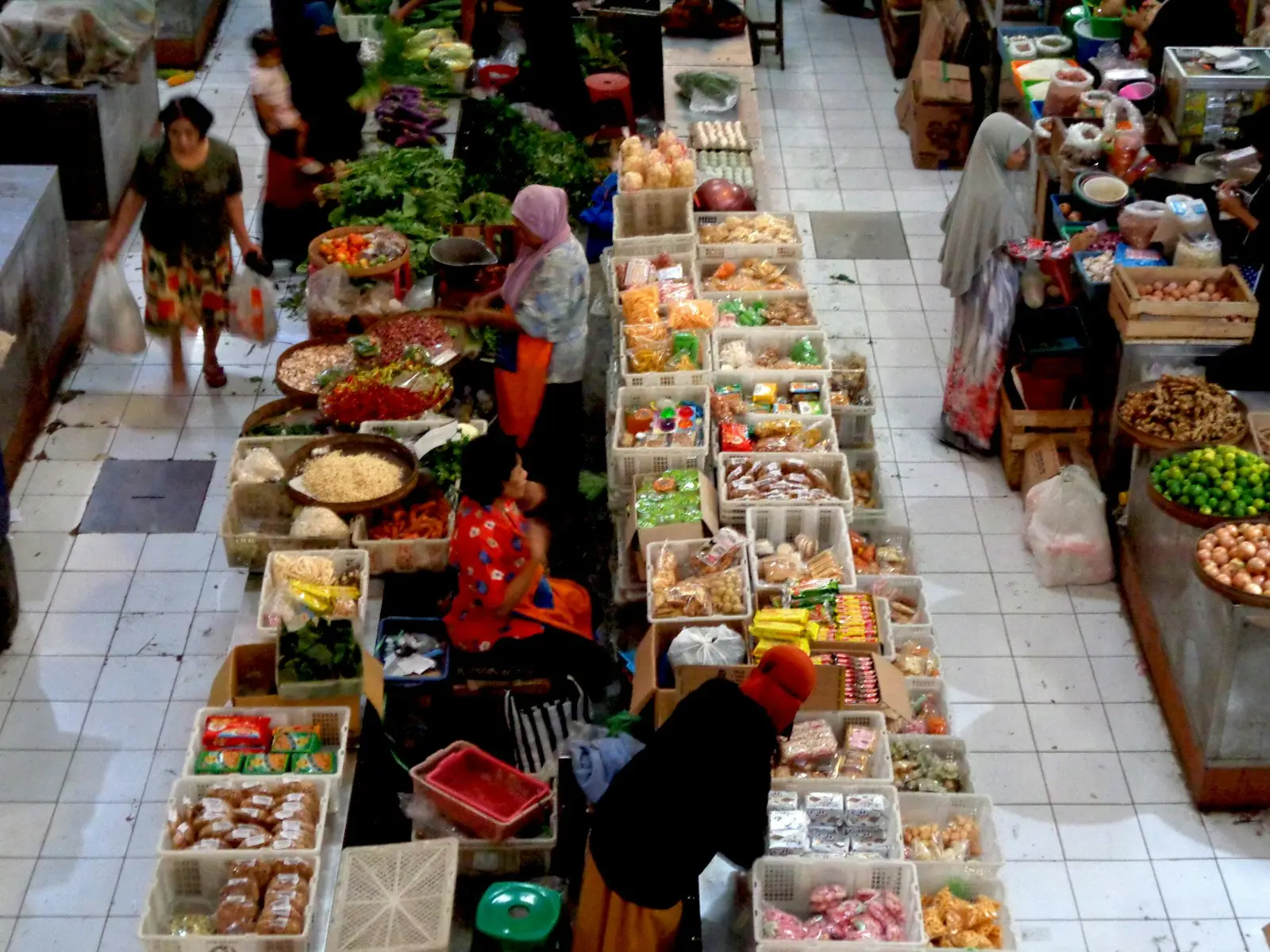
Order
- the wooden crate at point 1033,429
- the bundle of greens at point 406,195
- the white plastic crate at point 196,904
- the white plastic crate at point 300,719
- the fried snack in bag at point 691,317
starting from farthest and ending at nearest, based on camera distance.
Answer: the bundle of greens at point 406,195
the wooden crate at point 1033,429
the fried snack in bag at point 691,317
the white plastic crate at point 300,719
the white plastic crate at point 196,904

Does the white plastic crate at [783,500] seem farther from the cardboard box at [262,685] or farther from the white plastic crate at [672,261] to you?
the cardboard box at [262,685]

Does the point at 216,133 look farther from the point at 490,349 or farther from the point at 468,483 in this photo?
the point at 468,483

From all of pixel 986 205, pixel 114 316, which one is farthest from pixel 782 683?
pixel 114 316

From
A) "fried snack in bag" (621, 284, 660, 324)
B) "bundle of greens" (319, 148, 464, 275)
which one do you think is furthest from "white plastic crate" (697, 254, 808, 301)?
"bundle of greens" (319, 148, 464, 275)

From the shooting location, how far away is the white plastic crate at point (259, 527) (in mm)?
6098

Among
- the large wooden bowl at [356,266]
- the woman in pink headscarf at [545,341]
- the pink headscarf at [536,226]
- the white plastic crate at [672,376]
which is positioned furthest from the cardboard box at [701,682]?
the large wooden bowl at [356,266]

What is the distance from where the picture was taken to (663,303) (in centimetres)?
741

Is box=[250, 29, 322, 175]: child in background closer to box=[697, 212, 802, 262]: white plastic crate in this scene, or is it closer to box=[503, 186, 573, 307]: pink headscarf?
box=[503, 186, 573, 307]: pink headscarf

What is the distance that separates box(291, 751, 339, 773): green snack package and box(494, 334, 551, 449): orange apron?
2485mm

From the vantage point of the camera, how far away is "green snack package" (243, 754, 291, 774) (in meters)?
5.05

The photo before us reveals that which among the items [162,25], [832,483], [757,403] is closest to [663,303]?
[757,403]

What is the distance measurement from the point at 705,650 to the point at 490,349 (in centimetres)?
308

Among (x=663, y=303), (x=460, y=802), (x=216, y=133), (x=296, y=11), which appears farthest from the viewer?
(x=216, y=133)

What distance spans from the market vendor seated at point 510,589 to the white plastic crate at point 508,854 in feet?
2.97
